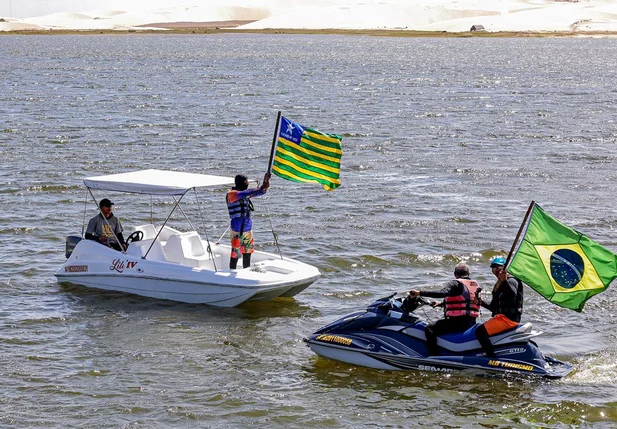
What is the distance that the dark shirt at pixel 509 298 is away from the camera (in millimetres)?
13898

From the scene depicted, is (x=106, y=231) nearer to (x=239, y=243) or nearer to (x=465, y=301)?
(x=239, y=243)

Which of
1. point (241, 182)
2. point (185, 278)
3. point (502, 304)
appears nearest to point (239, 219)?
point (241, 182)

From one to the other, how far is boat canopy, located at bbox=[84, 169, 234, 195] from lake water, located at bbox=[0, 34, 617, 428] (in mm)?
2018

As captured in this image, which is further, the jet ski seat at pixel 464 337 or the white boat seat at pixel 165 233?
the white boat seat at pixel 165 233

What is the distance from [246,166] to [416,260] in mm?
12649

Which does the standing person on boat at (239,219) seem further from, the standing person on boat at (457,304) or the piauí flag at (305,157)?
the standing person on boat at (457,304)

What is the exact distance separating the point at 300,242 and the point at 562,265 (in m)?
9.70

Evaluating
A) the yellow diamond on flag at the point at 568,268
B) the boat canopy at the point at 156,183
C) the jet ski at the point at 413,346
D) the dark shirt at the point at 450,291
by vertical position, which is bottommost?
the jet ski at the point at 413,346

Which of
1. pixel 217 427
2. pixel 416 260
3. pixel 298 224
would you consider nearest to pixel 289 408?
pixel 217 427

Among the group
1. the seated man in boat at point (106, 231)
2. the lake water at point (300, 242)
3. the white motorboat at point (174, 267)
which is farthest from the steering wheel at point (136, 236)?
the lake water at point (300, 242)

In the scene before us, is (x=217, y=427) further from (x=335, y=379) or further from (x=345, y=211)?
(x=345, y=211)

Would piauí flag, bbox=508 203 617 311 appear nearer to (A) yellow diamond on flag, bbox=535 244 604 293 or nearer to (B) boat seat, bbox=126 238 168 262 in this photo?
(A) yellow diamond on flag, bbox=535 244 604 293

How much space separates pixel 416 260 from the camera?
21250 millimetres

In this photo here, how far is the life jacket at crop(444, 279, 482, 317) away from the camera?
14.1 meters
